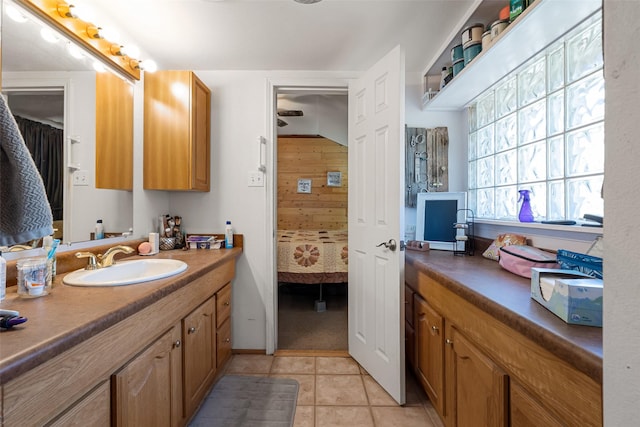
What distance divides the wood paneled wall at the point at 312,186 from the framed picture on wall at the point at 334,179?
6 cm

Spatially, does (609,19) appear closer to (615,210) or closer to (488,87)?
(615,210)

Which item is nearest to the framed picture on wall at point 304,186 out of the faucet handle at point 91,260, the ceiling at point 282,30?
the ceiling at point 282,30

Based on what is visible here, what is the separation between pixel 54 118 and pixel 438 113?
7.99ft

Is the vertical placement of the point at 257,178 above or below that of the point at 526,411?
above

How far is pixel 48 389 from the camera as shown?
0.66 m

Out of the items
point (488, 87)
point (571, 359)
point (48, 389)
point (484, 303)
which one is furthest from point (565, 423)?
point (488, 87)

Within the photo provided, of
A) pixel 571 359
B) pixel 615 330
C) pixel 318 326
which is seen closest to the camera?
pixel 615 330

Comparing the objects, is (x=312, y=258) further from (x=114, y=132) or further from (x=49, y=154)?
(x=49, y=154)

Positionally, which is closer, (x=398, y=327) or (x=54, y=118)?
(x=54, y=118)

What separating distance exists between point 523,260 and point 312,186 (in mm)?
3797

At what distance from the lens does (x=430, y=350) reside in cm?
148

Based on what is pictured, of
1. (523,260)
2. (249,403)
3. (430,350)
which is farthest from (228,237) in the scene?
(523,260)

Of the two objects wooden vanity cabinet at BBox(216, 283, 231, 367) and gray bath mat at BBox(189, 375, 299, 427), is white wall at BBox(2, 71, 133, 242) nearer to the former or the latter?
wooden vanity cabinet at BBox(216, 283, 231, 367)

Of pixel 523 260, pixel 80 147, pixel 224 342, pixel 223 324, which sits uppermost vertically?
pixel 80 147
